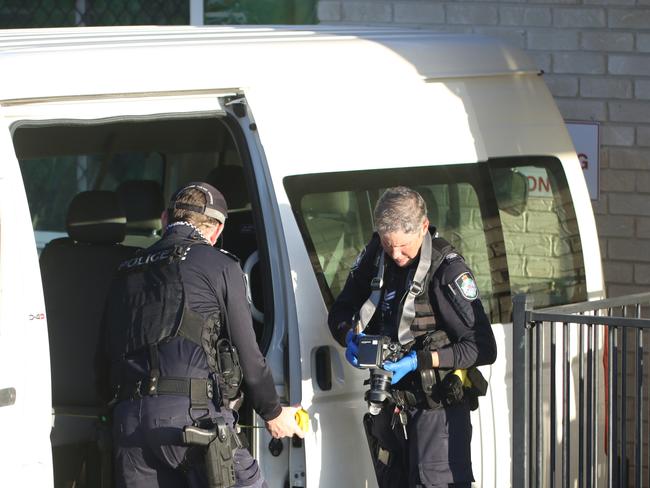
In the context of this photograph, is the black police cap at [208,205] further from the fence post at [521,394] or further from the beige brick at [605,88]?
the beige brick at [605,88]

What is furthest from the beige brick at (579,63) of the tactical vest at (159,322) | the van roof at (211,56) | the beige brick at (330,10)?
the tactical vest at (159,322)

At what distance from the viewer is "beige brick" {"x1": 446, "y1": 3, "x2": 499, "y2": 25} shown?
22.8 feet

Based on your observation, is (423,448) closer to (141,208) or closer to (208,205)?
(208,205)

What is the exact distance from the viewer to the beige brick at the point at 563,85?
6.74 meters

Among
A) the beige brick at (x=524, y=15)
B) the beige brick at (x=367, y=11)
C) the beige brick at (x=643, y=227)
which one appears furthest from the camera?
the beige brick at (x=367, y=11)

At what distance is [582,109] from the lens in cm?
673

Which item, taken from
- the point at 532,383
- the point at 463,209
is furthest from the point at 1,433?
the point at 463,209

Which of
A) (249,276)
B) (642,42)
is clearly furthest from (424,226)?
(642,42)

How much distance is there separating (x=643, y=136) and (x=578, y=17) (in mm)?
723

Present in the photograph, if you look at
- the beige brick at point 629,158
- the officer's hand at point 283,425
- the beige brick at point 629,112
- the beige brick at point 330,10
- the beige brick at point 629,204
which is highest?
the beige brick at point 330,10

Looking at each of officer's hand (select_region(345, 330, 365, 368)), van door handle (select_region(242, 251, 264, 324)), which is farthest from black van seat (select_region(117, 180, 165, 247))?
officer's hand (select_region(345, 330, 365, 368))

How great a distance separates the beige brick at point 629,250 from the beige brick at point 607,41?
1.00 m

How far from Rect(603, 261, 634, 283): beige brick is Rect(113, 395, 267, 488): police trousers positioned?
3.32 m

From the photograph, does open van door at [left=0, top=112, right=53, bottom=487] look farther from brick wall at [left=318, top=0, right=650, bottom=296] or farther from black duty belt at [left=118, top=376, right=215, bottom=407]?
brick wall at [left=318, top=0, right=650, bottom=296]
